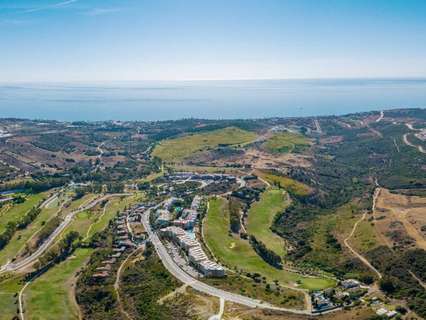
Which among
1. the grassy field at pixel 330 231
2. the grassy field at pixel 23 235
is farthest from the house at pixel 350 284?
the grassy field at pixel 23 235

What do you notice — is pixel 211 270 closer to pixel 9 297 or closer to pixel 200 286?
pixel 200 286

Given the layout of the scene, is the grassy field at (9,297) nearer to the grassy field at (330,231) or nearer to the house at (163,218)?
the house at (163,218)

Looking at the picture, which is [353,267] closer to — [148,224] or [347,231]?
[347,231]

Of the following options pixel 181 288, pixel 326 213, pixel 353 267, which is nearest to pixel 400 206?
pixel 326 213

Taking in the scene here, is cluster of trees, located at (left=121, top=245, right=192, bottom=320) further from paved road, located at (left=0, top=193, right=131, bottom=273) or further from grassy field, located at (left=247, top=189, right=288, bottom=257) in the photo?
grassy field, located at (left=247, top=189, right=288, bottom=257)

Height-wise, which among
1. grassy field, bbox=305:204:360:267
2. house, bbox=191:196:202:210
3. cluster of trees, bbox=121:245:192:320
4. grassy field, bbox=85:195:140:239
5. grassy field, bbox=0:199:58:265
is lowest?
grassy field, bbox=0:199:58:265

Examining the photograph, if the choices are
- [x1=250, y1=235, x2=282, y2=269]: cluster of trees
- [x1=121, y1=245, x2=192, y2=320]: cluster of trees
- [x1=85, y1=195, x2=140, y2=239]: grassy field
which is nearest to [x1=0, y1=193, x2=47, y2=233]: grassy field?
[x1=85, y1=195, x2=140, y2=239]: grassy field
